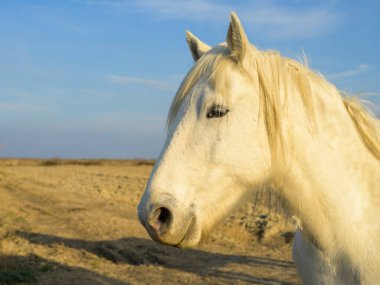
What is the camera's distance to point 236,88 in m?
2.15

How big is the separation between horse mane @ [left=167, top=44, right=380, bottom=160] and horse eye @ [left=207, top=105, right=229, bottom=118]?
0.46 feet

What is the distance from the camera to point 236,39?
214 centimetres

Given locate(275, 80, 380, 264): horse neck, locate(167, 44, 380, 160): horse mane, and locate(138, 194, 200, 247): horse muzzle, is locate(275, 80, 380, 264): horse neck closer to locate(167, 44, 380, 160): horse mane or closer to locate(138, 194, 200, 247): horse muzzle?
locate(167, 44, 380, 160): horse mane

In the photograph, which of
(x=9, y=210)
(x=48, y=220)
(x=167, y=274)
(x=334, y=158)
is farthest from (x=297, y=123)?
(x=9, y=210)

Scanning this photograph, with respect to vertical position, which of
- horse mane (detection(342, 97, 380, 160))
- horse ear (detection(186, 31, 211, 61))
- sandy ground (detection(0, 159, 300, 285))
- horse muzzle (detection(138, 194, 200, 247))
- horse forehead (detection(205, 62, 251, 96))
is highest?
horse ear (detection(186, 31, 211, 61))

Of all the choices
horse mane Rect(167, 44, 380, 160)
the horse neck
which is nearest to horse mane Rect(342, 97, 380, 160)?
horse mane Rect(167, 44, 380, 160)

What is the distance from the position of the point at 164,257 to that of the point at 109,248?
2.97 ft

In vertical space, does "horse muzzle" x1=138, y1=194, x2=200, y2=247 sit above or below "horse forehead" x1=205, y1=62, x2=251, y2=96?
below

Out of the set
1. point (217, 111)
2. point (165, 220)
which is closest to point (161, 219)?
point (165, 220)

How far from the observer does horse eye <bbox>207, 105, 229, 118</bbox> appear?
2107 mm

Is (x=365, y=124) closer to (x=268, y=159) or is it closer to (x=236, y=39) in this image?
(x=268, y=159)

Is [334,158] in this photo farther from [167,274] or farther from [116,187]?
[116,187]

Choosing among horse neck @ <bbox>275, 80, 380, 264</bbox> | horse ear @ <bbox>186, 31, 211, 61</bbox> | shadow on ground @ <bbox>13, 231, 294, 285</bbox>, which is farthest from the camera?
shadow on ground @ <bbox>13, 231, 294, 285</bbox>

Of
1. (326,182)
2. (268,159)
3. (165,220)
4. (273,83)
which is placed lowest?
(165,220)
